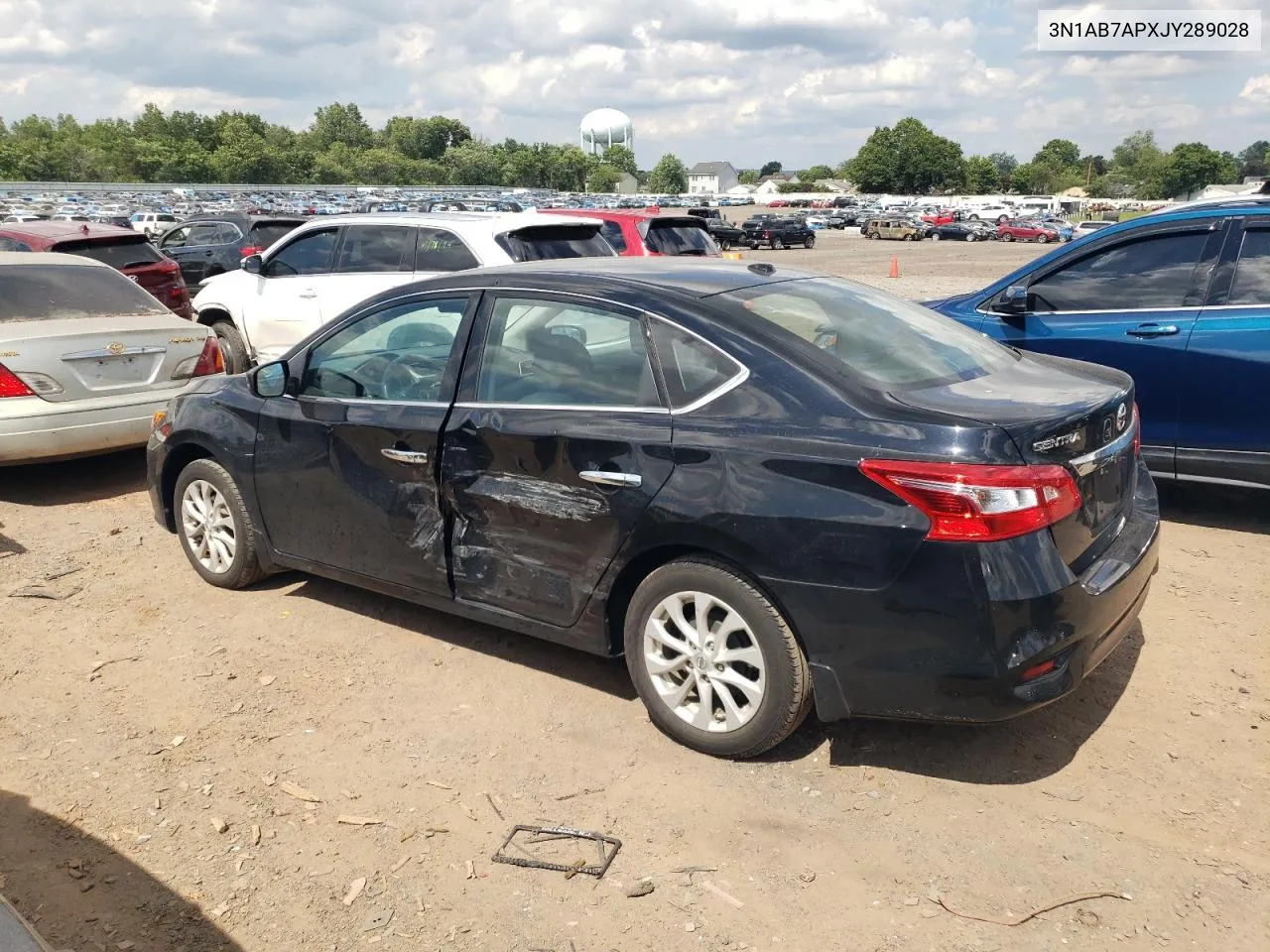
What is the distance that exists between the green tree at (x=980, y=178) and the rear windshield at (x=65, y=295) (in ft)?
487

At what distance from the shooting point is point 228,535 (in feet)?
17.2

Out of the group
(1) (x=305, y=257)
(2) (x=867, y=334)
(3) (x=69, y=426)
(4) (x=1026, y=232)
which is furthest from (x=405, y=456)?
(4) (x=1026, y=232)

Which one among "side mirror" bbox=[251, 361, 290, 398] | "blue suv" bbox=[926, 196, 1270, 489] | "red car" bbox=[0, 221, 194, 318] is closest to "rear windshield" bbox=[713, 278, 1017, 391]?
"blue suv" bbox=[926, 196, 1270, 489]

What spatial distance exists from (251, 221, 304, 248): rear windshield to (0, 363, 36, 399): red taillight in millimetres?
10132

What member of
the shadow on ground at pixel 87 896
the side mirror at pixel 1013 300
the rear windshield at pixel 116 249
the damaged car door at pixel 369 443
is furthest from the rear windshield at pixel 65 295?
the side mirror at pixel 1013 300

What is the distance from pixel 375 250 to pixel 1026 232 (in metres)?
51.7

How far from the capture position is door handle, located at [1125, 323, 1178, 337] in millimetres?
5926

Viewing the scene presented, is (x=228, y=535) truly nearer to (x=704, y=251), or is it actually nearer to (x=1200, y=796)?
(x=1200, y=796)

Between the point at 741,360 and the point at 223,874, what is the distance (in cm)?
231

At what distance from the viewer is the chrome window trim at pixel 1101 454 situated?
3.35 metres

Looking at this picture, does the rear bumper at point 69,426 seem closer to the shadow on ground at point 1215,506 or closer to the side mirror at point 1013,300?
the side mirror at point 1013,300

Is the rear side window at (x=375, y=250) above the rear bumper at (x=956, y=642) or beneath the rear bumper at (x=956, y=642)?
above

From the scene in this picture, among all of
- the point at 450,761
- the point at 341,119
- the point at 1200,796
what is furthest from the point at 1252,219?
the point at 341,119

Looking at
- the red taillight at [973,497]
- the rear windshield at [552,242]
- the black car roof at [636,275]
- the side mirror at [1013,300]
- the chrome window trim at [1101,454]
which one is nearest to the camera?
the red taillight at [973,497]
